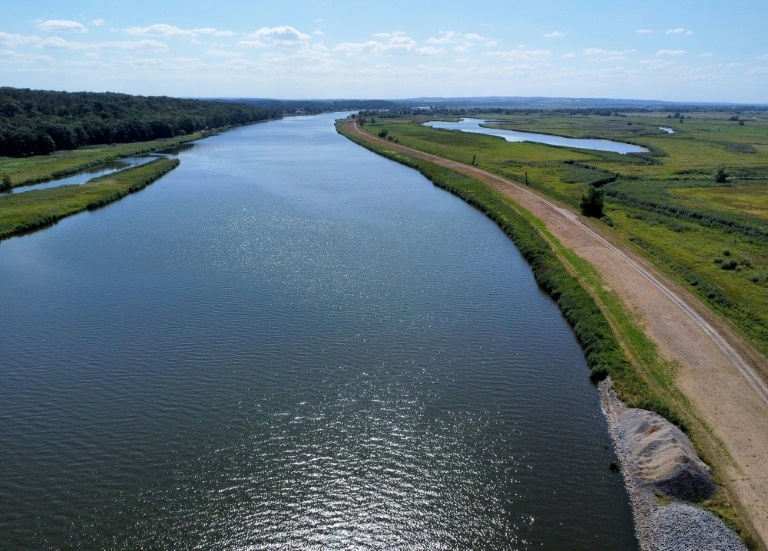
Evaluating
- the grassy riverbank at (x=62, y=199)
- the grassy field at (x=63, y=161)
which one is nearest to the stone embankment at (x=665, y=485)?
the grassy riverbank at (x=62, y=199)

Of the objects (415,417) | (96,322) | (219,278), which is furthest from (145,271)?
(415,417)

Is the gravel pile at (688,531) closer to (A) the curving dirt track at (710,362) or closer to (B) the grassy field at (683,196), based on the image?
(A) the curving dirt track at (710,362)

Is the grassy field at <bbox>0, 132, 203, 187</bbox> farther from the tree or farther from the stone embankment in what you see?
the stone embankment

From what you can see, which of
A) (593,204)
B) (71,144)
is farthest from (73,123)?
(593,204)

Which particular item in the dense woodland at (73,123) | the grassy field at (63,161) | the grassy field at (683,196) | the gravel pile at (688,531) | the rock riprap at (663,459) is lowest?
the gravel pile at (688,531)

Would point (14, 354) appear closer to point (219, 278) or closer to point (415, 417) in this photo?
point (219, 278)

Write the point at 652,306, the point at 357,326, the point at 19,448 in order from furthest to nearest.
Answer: the point at 652,306
the point at 357,326
the point at 19,448
